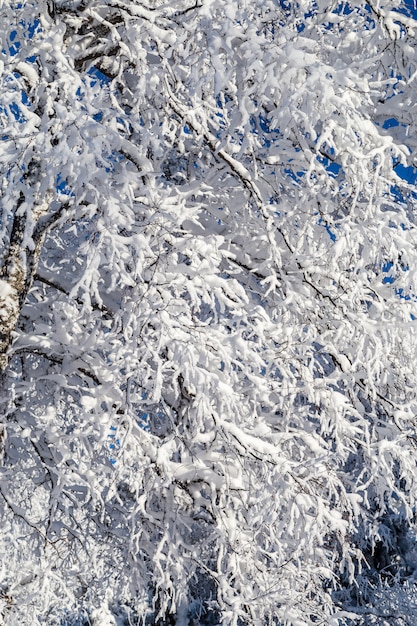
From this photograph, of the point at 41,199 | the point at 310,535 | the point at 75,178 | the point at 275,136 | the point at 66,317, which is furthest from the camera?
the point at 275,136

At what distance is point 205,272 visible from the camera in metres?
4.03

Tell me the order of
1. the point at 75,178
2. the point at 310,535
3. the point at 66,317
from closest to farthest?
the point at 75,178, the point at 310,535, the point at 66,317

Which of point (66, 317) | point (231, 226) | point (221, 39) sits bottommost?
point (66, 317)

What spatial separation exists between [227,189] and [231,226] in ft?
1.00

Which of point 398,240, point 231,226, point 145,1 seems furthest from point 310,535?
point 145,1

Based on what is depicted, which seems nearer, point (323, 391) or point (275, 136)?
point (323, 391)

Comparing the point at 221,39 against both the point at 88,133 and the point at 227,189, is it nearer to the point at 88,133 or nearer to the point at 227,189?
the point at 88,133

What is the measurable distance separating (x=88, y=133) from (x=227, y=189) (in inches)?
77.1

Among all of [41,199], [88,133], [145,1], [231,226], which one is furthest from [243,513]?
[145,1]

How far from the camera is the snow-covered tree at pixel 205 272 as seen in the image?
136 inches

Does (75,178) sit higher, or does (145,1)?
(145,1)

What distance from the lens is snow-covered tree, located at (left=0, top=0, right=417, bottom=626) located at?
3.46 m

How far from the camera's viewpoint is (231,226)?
501 centimetres

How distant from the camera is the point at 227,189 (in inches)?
199
